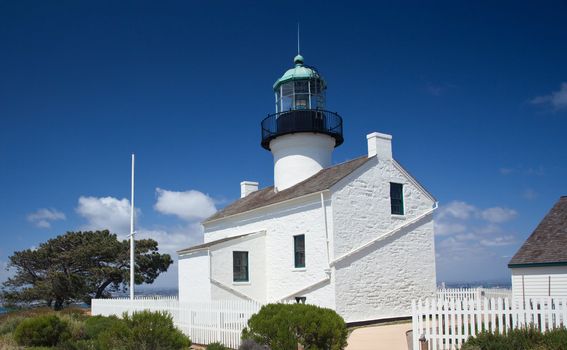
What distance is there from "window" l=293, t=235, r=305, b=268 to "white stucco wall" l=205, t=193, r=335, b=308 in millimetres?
187

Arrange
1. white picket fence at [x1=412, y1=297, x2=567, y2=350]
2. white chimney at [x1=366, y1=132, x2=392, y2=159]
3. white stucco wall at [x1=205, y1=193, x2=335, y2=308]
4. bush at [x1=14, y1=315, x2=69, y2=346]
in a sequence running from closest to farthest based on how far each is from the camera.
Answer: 1. white picket fence at [x1=412, y1=297, x2=567, y2=350]
2. bush at [x1=14, y1=315, x2=69, y2=346]
3. white stucco wall at [x1=205, y1=193, x2=335, y2=308]
4. white chimney at [x1=366, y1=132, x2=392, y2=159]

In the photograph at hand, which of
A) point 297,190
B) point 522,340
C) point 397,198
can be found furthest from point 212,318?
point 397,198

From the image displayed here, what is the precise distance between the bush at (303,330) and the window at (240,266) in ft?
32.6

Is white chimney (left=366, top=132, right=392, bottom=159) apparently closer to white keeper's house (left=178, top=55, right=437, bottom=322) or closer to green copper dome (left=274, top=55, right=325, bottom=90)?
white keeper's house (left=178, top=55, right=437, bottom=322)

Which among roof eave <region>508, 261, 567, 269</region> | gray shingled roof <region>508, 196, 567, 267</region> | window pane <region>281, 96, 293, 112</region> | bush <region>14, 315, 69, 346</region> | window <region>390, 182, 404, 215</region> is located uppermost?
window pane <region>281, 96, 293, 112</region>

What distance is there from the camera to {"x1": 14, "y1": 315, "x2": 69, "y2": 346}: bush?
14516mm

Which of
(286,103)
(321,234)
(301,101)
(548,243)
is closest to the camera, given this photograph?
(548,243)

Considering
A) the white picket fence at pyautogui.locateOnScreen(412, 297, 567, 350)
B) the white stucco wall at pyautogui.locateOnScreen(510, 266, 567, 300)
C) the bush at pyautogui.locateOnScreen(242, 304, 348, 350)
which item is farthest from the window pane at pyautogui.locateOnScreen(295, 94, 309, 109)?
the bush at pyautogui.locateOnScreen(242, 304, 348, 350)

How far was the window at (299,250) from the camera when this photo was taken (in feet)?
66.8

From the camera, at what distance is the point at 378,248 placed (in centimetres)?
1970

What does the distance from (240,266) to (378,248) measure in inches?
223

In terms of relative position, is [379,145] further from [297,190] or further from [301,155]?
[301,155]

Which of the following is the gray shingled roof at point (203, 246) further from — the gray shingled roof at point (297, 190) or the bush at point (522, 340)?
the bush at point (522, 340)

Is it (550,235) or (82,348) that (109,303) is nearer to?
(82,348)
